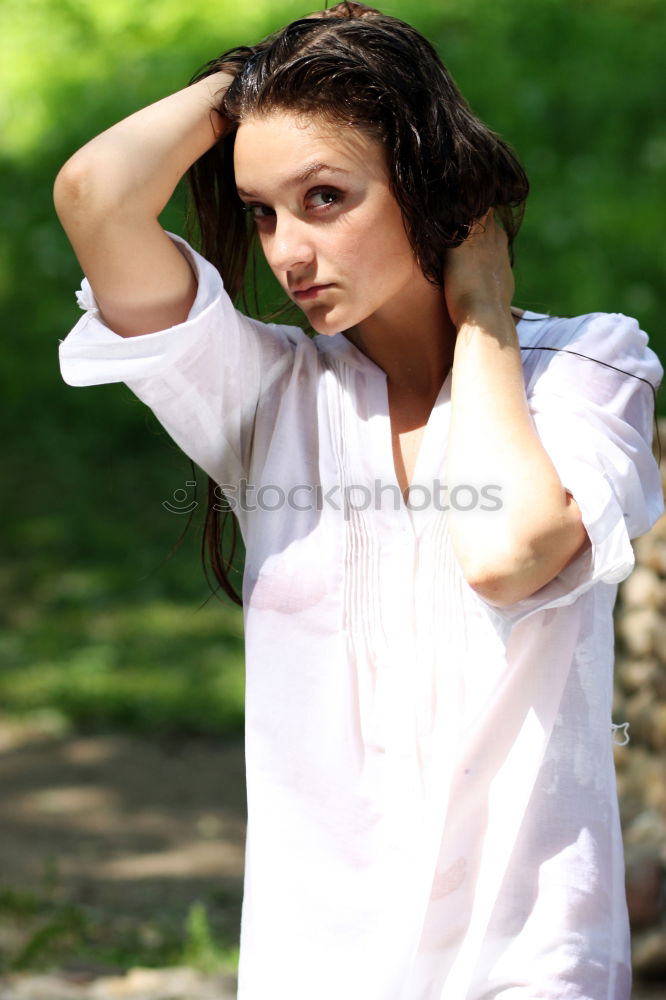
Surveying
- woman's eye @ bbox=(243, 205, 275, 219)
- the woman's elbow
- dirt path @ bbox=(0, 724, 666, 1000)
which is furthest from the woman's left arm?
dirt path @ bbox=(0, 724, 666, 1000)

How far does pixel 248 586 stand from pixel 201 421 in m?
0.22

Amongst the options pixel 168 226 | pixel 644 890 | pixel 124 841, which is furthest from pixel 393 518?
pixel 168 226

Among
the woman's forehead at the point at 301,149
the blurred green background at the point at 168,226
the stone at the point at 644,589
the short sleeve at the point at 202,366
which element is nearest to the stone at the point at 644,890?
the stone at the point at 644,589

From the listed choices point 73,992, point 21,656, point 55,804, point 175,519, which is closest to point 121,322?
point 73,992

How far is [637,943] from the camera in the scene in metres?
3.52

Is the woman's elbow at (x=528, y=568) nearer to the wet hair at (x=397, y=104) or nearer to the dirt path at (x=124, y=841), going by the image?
the wet hair at (x=397, y=104)

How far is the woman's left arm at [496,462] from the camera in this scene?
1.62m

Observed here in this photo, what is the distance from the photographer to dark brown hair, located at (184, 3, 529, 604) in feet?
5.49

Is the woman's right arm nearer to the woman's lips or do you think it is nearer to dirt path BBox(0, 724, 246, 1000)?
the woman's lips

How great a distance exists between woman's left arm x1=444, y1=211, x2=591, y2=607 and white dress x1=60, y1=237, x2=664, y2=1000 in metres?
0.05

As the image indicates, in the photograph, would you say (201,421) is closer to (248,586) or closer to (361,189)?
(248,586)

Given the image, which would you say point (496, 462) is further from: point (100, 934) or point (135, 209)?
point (100, 934)

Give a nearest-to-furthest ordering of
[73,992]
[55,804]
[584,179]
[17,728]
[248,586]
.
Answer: [248,586], [73,992], [55,804], [17,728], [584,179]

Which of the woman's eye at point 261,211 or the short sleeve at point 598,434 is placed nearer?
the short sleeve at point 598,434
